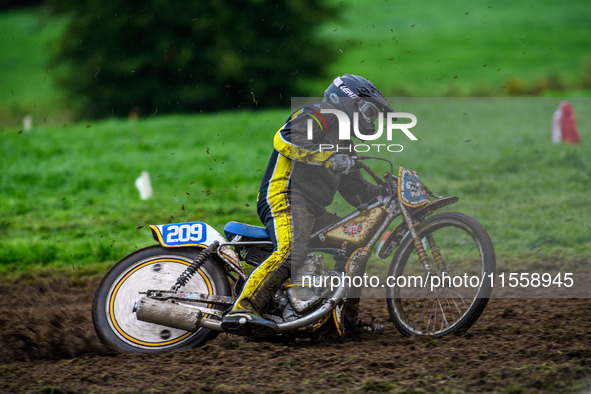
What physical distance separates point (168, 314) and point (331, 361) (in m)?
1.27

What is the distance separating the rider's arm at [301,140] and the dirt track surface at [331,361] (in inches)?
55.1

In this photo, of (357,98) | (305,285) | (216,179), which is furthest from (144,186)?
(357,98)

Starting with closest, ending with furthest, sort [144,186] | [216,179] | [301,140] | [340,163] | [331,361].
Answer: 1. [331,361]
2. [340,163]
3. [301,140]
4. [144,186]
5. [216,179]

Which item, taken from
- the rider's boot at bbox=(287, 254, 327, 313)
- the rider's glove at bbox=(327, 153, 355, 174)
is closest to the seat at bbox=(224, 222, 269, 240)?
the rider's boot at bbox=(287, 254, 327, 313)

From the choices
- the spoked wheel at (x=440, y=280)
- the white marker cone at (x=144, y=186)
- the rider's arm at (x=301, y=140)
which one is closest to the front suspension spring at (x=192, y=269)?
the rider's arm at (x=301, y=140)

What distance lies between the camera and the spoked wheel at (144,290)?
5.29m

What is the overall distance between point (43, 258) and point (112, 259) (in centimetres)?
90

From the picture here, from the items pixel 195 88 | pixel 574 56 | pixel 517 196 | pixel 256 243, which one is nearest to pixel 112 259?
pixel 256 243

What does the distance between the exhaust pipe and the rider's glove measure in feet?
4.79

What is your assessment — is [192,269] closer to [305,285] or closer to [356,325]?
[305,285]

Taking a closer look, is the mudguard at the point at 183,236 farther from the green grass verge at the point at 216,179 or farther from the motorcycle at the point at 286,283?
the green grass verge at the point at 216,179

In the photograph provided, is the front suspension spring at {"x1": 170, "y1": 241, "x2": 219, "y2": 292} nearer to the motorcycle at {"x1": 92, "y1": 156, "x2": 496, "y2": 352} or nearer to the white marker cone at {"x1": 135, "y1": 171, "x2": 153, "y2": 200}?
the motorcycle at {"x1": 92, "y1": 156, "x2": 496, "y2": 352}

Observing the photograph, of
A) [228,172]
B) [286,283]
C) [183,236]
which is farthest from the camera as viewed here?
[228,172]

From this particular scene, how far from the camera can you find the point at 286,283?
529 centimetres
